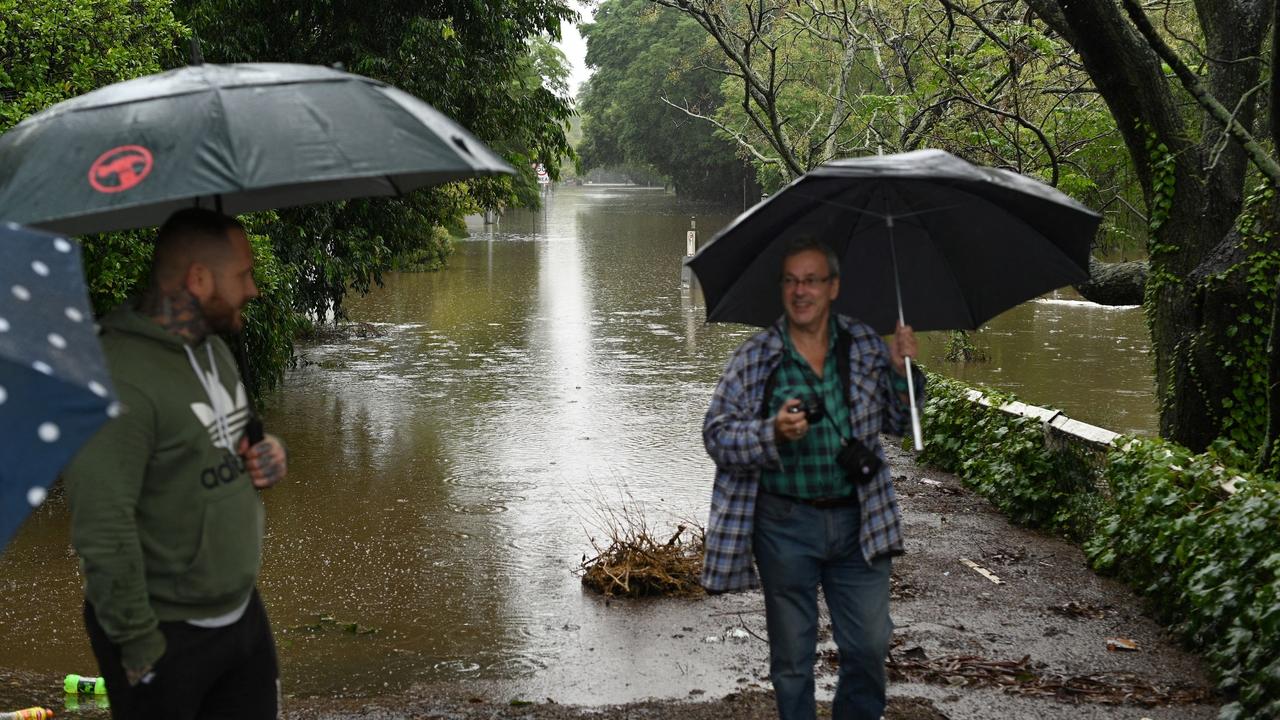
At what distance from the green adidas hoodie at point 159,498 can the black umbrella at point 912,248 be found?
5.75ft

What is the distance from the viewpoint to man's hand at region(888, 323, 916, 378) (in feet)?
12.8

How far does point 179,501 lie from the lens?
285 centimetres

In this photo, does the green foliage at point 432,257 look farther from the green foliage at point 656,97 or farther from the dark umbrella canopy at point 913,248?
the green foliage at point 656,97

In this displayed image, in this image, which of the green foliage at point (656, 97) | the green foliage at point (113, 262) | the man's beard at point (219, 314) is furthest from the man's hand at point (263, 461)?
the green foliage at point (656, 97)

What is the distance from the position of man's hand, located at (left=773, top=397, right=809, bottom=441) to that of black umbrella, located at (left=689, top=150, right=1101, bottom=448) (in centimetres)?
71

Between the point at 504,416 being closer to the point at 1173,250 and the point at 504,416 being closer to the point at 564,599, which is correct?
the point at 564,599

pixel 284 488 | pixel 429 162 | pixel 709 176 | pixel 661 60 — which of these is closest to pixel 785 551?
pixel 429 162

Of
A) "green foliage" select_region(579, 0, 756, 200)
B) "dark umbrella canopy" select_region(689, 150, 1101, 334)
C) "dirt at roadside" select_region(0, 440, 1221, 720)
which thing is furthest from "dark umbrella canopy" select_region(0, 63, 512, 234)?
"green foliage" select_region(579, 0, 756, 200)

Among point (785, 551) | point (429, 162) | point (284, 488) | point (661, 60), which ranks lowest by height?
point (284, 488)

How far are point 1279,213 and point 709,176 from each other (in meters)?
67.7

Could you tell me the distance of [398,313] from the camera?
22.8 meters

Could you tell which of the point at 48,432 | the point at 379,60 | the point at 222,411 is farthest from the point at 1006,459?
the point at 48,432

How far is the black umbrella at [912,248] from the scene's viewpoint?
13.7ft

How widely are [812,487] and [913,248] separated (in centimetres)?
111
